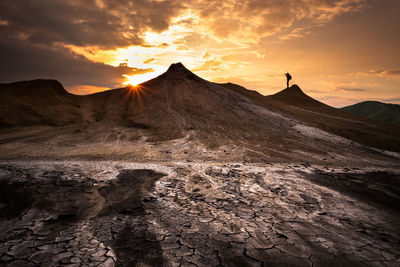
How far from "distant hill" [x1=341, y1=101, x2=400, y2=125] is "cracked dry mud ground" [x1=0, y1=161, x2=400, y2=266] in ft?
498

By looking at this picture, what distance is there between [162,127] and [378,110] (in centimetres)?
17611

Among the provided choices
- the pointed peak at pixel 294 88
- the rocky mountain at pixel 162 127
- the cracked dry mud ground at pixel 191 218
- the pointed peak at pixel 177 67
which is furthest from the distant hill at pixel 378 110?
the cracked dry mud ground at pixel 191 218

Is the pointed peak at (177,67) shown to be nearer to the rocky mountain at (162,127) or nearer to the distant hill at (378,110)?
the rocky mountain at (162,127)

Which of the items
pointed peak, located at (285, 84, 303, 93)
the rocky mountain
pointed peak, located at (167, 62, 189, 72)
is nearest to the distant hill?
pointed peak, located at (285, 84, 303, 93)

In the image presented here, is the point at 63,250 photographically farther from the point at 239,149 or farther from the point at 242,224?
the point at 239,149

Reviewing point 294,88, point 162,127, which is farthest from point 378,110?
point 162,127

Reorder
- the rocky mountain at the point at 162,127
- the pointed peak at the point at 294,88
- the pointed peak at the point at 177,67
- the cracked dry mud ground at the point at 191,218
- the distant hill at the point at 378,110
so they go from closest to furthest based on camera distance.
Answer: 1. the cracked dry mud ground at the point at 191,218
2. the rocky mountain at the point at 162,127
3. the pointed peak at the point at 177,67
4. the pointed peak at the point at 294,88
5. the distant hill at the point at 378,110

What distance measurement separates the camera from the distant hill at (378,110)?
11566cm

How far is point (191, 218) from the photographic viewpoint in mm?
4586

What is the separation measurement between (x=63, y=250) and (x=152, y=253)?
1.58 m

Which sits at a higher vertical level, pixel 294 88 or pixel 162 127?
pixel 294 88

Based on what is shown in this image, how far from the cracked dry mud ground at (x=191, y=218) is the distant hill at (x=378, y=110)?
151662 mm

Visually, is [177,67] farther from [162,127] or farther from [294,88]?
[294,88]

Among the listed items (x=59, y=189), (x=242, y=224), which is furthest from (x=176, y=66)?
(x=242, y=224)
